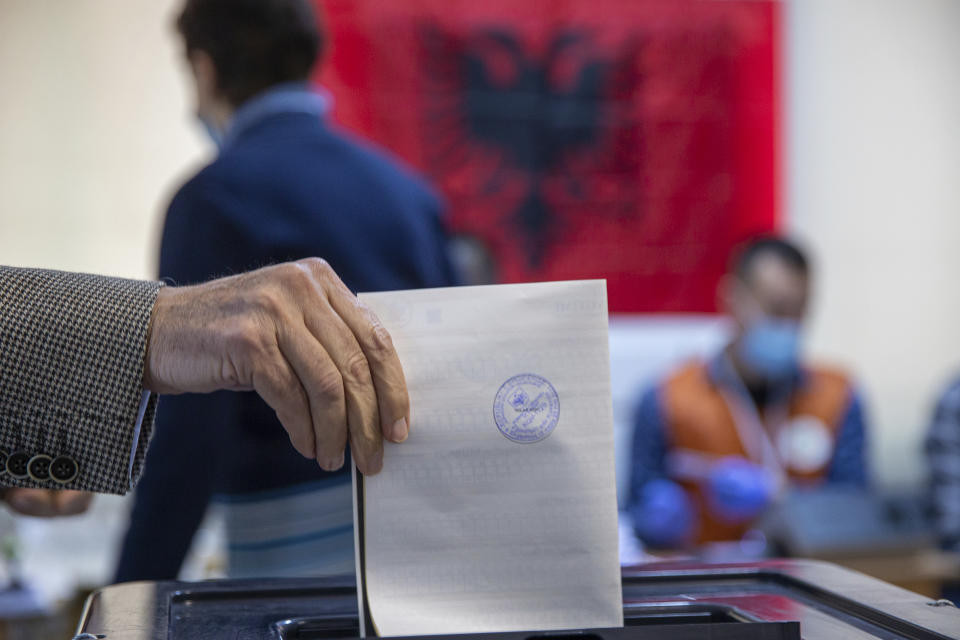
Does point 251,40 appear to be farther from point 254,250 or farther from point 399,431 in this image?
point 399,431

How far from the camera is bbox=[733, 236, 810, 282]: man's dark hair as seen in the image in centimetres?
280

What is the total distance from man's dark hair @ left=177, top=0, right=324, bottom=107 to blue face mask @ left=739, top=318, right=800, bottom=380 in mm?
1721

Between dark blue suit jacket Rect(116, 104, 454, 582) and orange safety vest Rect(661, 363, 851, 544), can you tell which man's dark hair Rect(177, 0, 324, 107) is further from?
orange safety vest Rect(661, 363, 851, 544)

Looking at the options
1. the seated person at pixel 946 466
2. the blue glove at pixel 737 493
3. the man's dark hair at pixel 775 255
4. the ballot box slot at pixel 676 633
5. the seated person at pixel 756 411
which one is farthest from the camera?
the man's dark hair at pixel 775 255

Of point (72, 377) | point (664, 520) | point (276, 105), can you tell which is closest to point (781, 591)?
point (72, 377)

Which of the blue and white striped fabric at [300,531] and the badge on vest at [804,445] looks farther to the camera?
the badge on vest at [804,445]

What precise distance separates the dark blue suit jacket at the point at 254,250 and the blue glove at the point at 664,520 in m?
1.31

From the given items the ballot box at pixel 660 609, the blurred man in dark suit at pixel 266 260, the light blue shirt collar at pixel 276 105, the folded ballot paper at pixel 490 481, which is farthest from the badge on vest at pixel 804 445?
the folded ballot paper at pixel 490 481

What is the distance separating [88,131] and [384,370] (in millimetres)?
2622

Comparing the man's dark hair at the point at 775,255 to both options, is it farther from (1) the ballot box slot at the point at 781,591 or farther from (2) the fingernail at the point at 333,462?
(2) the fingernail at the point at 333,462

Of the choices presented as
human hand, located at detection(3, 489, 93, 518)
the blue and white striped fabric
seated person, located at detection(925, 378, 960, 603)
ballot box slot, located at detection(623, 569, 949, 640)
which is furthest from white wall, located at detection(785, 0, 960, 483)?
human hand, located at detection(3, 489, 93, 518)

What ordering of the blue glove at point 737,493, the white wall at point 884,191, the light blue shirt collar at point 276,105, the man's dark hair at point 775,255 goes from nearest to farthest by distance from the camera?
the light blue shirt collar at point 276,105 < the blue glove at point 737,493 < the man's dark hair at point 775,255 < the white wall at point 884,191

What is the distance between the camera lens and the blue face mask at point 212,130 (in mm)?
1442

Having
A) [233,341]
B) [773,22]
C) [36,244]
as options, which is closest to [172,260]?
[233,341]
